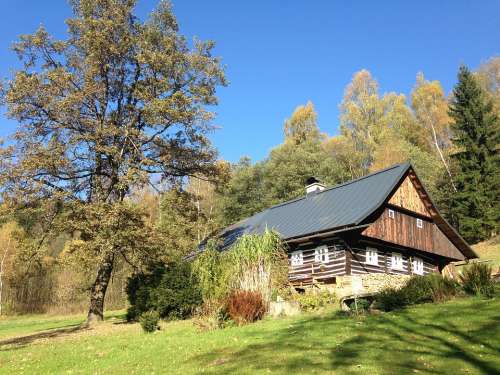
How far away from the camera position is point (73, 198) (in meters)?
21.3

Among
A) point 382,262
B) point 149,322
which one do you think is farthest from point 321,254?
point 149,322

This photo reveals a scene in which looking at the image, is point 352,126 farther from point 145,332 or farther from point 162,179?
point 145,332

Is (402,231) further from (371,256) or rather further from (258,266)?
(258,266)

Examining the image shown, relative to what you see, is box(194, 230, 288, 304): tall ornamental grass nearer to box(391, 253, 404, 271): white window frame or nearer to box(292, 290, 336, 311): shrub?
box(292, 290, 336, 311): shrub

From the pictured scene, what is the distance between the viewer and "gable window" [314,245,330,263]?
25181 mm

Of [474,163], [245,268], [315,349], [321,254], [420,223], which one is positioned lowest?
[315,349]

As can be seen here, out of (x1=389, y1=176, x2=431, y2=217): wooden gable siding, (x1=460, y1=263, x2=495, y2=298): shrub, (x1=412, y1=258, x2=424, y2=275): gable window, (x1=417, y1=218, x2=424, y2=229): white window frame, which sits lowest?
(x1=460, y1=263, x2=495, y2=298): shrub

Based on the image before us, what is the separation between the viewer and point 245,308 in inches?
601

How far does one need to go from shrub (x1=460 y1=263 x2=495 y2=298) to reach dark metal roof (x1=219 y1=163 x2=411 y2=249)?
886 centimetres

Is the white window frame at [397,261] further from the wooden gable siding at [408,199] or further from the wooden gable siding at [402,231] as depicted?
the wooden gable siding at [408,199]

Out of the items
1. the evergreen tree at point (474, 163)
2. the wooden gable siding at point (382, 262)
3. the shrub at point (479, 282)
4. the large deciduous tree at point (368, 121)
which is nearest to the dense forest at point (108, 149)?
the wooden gable siding at point (382, 262)

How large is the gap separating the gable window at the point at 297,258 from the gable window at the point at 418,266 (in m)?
7.82

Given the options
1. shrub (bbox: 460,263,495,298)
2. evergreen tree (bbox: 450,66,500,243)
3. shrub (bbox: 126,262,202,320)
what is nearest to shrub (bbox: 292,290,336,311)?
shrub (bbox: 126,262,202,320)

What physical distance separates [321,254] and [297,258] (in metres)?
1.81
